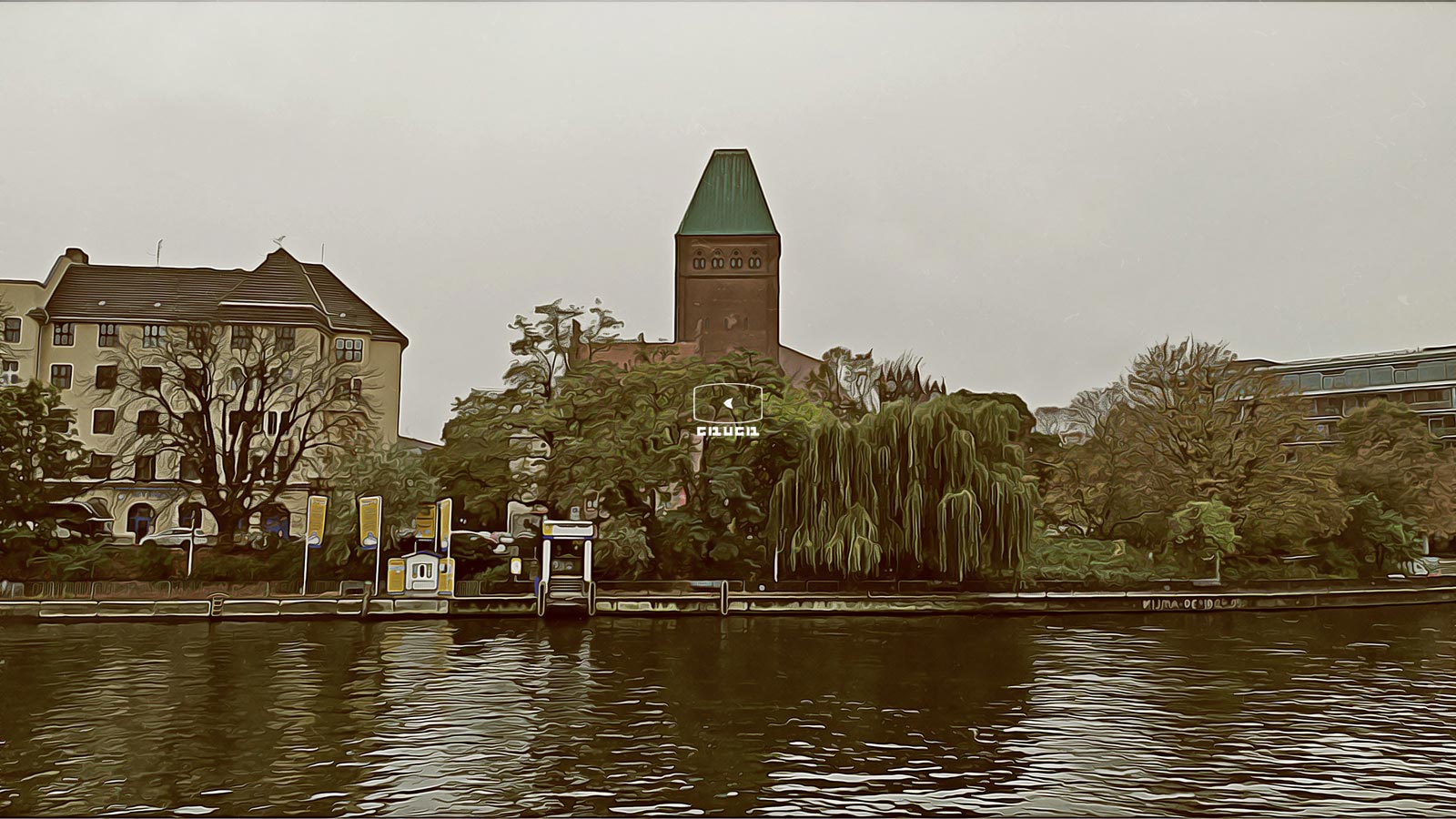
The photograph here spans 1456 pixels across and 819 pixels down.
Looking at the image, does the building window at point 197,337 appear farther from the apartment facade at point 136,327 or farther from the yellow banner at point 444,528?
the yellow banner at point 444,528

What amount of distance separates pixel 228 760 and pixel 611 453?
25830 millimetres

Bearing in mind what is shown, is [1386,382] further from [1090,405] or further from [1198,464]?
[1198,464]

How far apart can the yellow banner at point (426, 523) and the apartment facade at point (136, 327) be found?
17352 millimetres

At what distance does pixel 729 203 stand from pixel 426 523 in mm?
49843

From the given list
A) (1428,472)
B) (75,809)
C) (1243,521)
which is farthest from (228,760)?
(1428,472)

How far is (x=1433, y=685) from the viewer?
25.0 m

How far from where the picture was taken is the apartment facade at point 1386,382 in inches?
3258

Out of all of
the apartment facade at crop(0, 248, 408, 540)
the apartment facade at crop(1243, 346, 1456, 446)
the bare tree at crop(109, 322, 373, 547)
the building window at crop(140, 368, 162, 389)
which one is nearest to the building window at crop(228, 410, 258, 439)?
the bare tree at crop(109, 322, 373, 547)

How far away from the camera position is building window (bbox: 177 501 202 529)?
45.8 metres

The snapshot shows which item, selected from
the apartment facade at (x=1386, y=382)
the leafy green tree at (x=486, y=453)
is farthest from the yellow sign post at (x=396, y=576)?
the apartment facade at (x=1386, y=382)

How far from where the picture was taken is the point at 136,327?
6241 cm

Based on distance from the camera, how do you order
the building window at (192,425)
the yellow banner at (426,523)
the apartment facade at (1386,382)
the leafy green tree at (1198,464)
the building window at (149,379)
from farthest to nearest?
the apartment facade at (1386,382) → the leafy green tree at (1198,464) → the building window at (192,425) → the building window at (149,379) → the yellow banner at (426,523)
